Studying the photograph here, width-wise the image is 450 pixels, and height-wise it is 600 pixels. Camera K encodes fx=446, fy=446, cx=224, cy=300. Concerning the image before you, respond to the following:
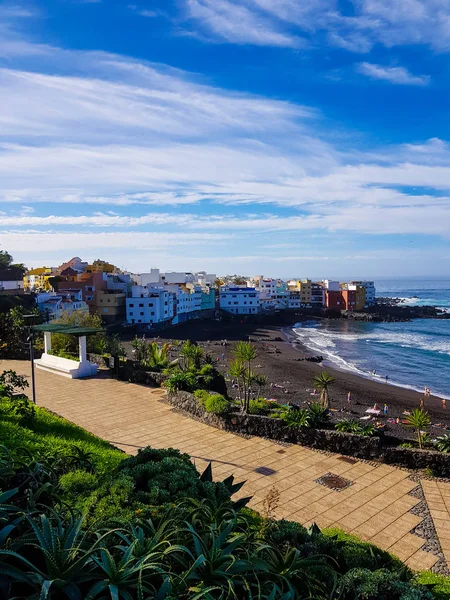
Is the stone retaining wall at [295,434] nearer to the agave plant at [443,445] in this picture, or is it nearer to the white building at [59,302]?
the agave plant at [443,445]

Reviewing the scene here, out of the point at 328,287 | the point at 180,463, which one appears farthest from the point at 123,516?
the point at 328,287

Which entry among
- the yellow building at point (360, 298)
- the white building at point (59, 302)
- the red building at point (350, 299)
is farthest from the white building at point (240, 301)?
the white building at point (59, 302)

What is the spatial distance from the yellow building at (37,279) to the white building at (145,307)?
525 inches

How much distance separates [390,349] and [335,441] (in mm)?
44112

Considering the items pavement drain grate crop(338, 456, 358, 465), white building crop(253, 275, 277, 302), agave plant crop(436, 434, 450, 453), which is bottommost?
pavement drain grate crop(338, 456, 358, 465)

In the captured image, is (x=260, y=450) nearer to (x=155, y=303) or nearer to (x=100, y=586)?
(x=100, y=586)

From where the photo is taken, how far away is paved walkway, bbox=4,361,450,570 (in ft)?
25.6

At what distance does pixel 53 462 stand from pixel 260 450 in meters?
5.84

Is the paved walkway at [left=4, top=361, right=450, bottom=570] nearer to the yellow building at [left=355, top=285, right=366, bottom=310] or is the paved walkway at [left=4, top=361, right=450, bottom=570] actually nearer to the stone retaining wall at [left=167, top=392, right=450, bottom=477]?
the stone retaining wall at [left=167, top=392, right=450, bottom=477]

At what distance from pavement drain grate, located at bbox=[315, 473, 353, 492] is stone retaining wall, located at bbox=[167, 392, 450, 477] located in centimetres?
140

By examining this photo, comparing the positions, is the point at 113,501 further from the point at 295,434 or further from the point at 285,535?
→ the point at 295,434

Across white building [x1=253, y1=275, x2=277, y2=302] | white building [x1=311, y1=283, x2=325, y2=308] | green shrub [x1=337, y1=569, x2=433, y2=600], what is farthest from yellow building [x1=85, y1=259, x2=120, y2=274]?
green shrub [x1=337, y1=569, x2=433, y2=600]

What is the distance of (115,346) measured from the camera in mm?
27172

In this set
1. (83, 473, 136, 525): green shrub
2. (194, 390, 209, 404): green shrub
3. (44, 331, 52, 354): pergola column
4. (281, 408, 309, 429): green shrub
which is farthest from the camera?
(44, 331, 52, 354): pergola column
